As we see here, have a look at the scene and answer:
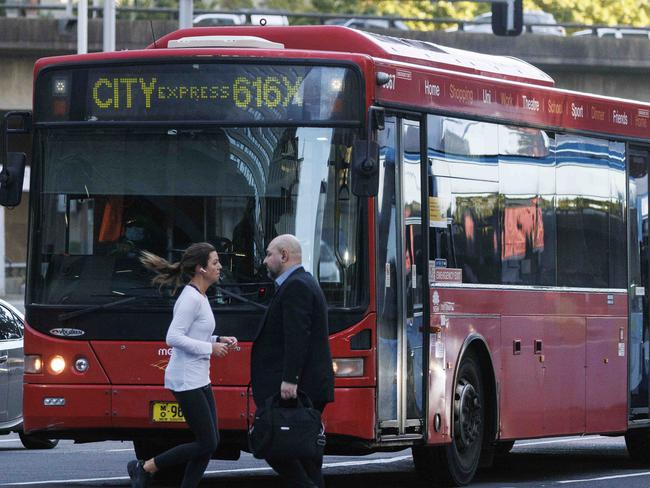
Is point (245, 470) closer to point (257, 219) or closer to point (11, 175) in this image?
point (257, 219)

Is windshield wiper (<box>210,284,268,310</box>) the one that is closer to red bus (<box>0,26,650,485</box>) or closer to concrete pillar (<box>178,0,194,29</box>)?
red bus (<box>0,26,650,485</box>)

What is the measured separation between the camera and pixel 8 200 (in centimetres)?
1324

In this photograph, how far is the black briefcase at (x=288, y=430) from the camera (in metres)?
10.9

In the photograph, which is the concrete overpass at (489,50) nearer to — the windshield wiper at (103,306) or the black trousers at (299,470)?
the windshield wiper at (103,306)

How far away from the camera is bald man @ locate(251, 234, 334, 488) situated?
10.8 m

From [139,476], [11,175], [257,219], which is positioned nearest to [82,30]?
[11,175]

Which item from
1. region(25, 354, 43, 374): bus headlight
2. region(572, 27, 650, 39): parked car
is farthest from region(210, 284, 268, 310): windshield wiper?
region(572, 27, 650, 39): parked car

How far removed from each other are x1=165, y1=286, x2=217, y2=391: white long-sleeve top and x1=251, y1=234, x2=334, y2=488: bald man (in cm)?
50

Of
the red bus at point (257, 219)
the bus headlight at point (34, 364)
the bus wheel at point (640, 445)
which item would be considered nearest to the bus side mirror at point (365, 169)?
the red bus at point (257, 219)

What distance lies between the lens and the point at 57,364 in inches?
521

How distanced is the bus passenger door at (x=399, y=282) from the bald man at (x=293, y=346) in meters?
2.02

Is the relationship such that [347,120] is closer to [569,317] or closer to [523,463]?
[569,317]

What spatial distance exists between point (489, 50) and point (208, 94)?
32.0 m

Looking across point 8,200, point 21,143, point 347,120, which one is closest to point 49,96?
point 8,200
